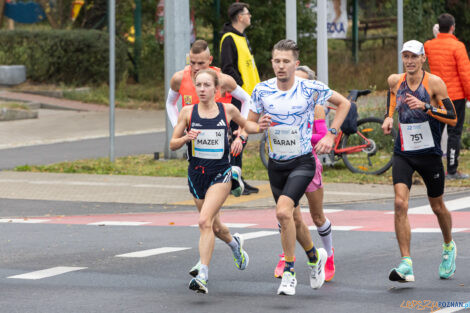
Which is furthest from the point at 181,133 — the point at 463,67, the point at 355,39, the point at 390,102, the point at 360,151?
the point at 355,39

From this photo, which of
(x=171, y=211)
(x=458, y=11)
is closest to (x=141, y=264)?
(x=171, y=211)

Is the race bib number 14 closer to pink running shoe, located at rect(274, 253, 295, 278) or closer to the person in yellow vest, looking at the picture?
pink running shoe, located at rect(274, 253, 295, 278)

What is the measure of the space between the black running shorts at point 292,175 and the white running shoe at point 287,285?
0.54 metres

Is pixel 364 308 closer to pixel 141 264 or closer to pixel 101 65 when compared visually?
pixel 141 264

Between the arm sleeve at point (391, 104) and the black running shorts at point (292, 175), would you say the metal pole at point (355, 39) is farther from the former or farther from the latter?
the black running shorts at point (292, 175)

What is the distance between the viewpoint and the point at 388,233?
1070 centimetres

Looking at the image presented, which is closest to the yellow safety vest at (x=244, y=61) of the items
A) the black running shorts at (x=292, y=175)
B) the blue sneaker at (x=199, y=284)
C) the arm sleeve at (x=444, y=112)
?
the arm sleeve at (x=444, y=112)

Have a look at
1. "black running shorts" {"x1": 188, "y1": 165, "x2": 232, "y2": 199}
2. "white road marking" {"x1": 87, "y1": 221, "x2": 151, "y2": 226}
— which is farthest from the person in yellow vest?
"black running shorts" {"x1": 188, "y1": 165, "x2": 232, "y2": 199}

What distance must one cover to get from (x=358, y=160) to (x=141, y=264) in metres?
7.39

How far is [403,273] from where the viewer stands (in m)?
7.87

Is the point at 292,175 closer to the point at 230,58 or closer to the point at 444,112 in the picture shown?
the point at 444,112

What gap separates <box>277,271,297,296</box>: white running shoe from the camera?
765 cm

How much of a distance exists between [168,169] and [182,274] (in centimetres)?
773

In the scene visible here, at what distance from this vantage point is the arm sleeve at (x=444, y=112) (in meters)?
8.30
